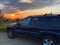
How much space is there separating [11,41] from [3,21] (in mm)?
6171

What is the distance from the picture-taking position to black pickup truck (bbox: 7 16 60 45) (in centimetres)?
859

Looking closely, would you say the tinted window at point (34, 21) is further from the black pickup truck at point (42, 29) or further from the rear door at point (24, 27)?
the rear door at point (24, 27)

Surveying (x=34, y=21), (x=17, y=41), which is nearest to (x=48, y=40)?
(x=34, y=21)

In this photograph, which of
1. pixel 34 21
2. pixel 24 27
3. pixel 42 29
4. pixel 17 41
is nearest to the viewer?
pixel 42 29

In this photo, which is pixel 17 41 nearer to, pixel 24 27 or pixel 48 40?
pixel 24 27

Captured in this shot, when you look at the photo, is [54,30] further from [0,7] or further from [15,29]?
[0,7]

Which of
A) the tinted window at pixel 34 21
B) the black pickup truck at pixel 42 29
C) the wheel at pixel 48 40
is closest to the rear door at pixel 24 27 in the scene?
the black pickup truck at pixel 42 29

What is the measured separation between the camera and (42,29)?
9.00m

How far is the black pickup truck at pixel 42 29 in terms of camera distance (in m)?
8.59

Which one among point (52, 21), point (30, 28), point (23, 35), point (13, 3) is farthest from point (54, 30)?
point (13, 3)

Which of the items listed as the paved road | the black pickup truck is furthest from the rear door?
the paved road

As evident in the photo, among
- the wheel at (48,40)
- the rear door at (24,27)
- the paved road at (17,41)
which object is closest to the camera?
the wheel at (48,40)

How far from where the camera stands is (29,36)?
966 centimetres

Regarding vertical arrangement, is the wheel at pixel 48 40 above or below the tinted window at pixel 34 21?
below
